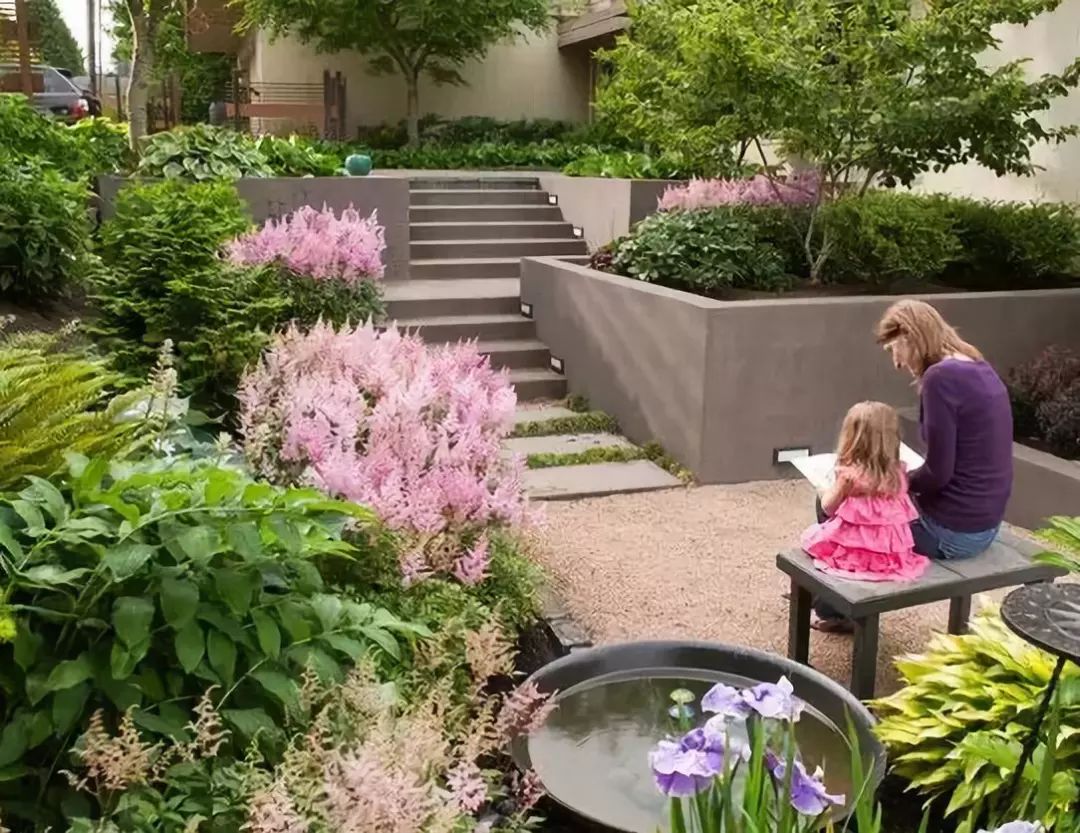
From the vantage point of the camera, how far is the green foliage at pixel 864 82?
6.50m

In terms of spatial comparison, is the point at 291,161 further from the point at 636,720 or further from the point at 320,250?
the point at 636,720

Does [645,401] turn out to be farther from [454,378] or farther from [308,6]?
[308,6]

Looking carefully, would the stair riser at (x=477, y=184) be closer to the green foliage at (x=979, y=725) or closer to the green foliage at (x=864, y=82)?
the green foliage at (x=864, y=82)

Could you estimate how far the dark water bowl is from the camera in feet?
9.48

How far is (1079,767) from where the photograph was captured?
2646mm

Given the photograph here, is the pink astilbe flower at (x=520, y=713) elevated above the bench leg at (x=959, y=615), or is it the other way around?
the pink astilbe flower at (x=520, y=713)

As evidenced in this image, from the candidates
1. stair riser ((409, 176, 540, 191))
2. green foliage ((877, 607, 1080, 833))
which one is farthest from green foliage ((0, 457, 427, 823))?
stair riser ((409, 176, 540, 191))

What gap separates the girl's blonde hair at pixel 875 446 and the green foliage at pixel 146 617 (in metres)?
2.00

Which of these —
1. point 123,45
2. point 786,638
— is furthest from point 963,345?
point 123,45

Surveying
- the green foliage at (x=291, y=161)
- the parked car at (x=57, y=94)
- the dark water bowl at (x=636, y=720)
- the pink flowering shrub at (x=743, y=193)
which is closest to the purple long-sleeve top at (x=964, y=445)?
the dark water bowl at (x=636, y=720)

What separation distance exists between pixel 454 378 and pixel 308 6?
15.1m

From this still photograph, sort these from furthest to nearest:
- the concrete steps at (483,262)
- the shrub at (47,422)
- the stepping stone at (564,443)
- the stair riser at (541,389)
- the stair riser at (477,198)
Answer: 1. the stair riser at (477,198)
2. the concrete steps at (483,262)
3. the stair riser at (541,389)
4. the stepping stone at (564,443)
5. the shrub at (47,422)

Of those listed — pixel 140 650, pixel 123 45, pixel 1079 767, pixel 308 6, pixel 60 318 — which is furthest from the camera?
pixel 123 45

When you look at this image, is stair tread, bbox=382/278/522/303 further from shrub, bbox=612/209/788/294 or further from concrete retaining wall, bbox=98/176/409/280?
shrub, bbox=612/209/788/294
